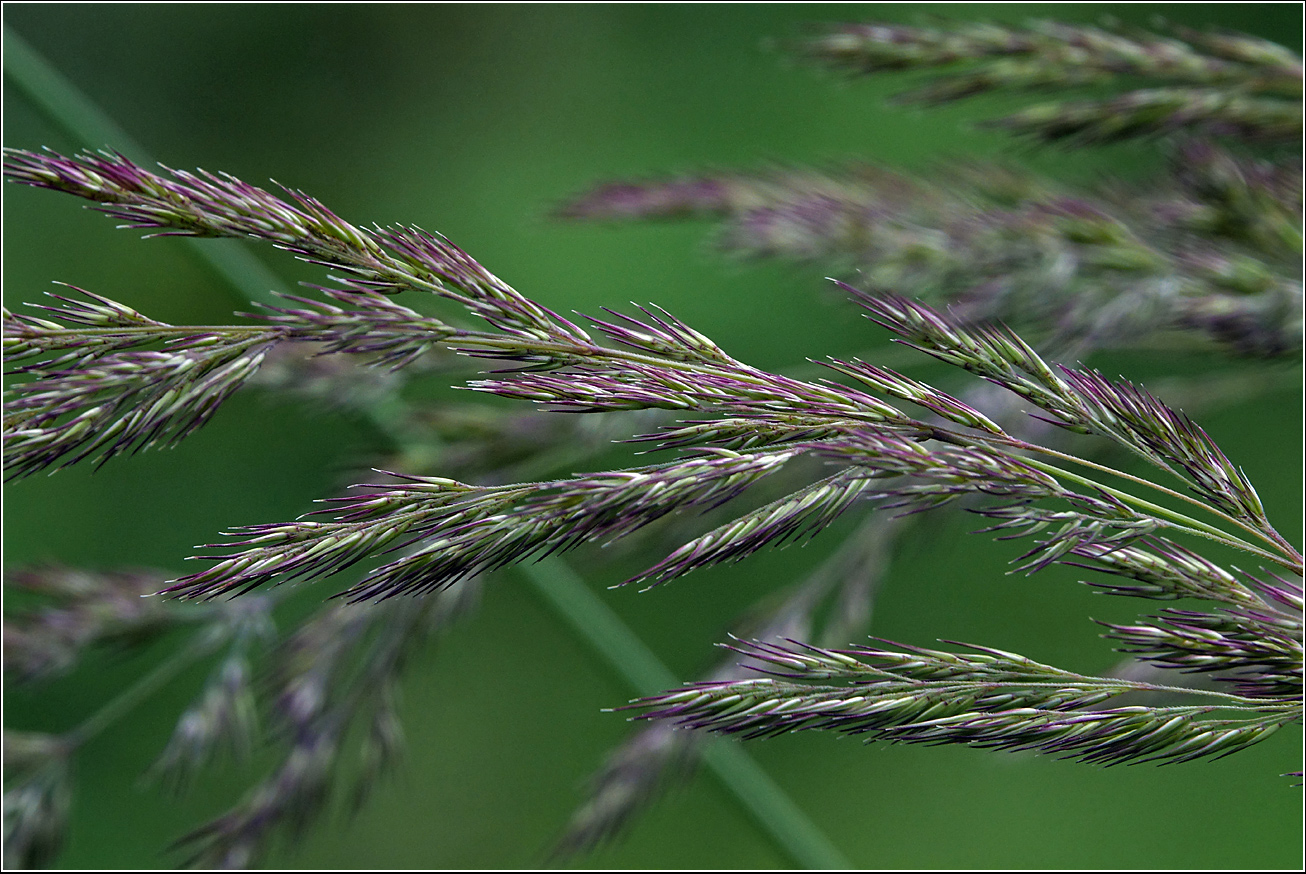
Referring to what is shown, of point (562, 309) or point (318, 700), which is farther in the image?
point (562, 309)

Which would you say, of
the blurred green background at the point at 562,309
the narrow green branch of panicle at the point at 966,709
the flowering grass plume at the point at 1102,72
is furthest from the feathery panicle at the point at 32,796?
the flowering grass plume at the point at 1102,72

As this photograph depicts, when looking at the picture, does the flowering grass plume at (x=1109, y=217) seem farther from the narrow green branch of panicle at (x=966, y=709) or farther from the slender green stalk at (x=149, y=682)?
the slender green stalk at (x=149, y=682)

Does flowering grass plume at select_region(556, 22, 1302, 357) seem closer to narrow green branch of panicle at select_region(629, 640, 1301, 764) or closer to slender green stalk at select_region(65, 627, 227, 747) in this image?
narrow green branch of panicle at select_region(629, 640, 1301, 764)

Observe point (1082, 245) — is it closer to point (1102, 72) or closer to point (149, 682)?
point (1102, 72)

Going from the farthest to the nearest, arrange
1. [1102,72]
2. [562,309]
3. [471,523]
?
1. [562,309]
2. [1102,72]
3. [471,523]

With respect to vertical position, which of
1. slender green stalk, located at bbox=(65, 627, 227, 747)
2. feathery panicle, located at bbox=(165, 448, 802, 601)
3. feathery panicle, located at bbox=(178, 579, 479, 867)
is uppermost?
feathery panicle, located at bbox=(165, 448, 802, 601)

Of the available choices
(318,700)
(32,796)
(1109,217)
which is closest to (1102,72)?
(1109,217)

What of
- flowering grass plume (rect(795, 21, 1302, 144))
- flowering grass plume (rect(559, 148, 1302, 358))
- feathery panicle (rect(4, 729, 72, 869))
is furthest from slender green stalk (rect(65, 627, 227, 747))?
flowering grass plume (rect(795, 21, 1302, 144))

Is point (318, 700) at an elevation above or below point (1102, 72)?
below

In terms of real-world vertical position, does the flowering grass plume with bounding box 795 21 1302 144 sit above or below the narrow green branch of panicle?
above

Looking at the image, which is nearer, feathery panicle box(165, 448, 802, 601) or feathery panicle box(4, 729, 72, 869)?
feathery panicle box(165, 448, 802, 601)

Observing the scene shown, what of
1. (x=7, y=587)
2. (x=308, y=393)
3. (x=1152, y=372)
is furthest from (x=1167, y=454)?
(x=7, y=587)
